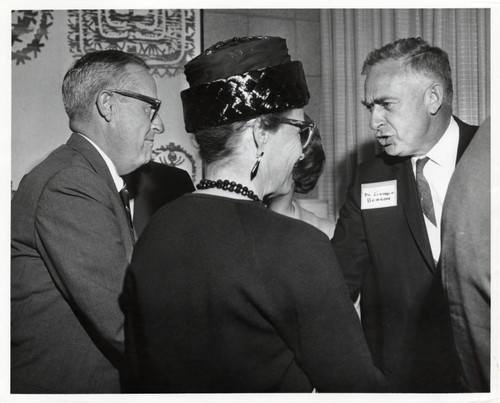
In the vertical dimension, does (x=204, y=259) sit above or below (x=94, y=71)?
below

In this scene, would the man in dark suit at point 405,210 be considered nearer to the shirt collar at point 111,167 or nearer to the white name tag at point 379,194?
the white name tag at point 379,194

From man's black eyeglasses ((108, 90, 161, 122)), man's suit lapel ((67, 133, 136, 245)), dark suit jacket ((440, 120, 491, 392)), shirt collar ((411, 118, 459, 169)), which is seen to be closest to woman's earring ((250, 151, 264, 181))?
dark suit jacket ((440, 120, 491, 392))

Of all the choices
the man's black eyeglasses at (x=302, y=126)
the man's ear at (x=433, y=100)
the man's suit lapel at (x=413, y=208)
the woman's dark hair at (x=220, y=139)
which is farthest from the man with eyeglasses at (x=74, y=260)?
the man's ear at (x=433, y=100)

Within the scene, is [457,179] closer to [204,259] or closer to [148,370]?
[204,259]

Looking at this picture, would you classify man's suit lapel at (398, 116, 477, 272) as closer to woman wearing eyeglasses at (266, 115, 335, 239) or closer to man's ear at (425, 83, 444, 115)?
man's ear at (425, 83, 444, 115)

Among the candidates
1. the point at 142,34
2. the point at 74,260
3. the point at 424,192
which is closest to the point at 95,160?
the point at 74,260

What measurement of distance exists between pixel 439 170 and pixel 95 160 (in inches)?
36.0

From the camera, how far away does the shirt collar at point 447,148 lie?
1400 millimetres

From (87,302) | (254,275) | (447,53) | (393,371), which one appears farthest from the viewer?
(447,53)

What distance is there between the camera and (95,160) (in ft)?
4.22

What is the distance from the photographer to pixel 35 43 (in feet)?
5.22

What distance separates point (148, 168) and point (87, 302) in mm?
748

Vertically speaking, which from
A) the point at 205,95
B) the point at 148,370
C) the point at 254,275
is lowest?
the point at 148,370

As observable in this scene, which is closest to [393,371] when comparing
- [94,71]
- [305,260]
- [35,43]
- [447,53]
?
[305,260]
